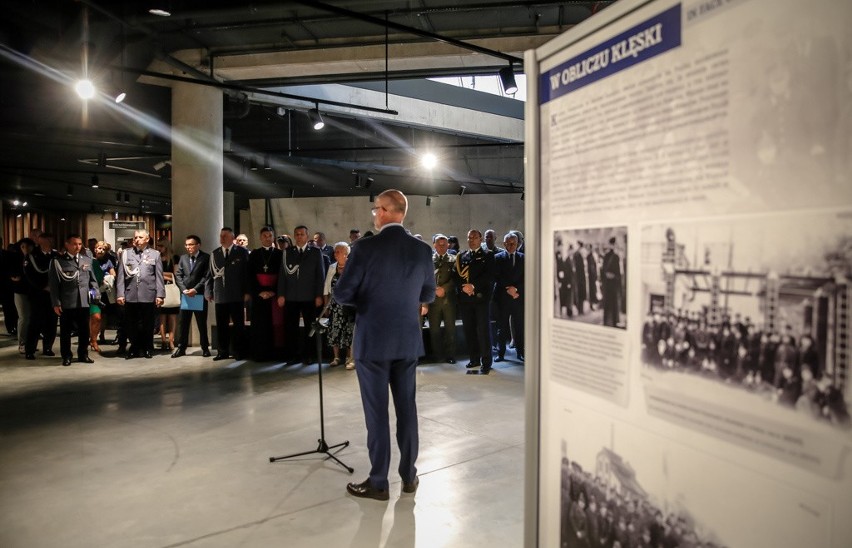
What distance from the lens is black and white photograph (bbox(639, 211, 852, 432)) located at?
1.00 meters

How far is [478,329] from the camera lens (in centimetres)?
692

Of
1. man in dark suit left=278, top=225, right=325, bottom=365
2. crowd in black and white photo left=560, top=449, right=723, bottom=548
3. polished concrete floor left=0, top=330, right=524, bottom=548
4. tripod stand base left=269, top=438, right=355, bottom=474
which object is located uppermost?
man in dark suit left=278, top=225, right=325, bottom=365

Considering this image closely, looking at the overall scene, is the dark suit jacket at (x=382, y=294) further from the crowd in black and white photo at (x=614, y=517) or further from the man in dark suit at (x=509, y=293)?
the man in dark suit at (x=509, y=293)

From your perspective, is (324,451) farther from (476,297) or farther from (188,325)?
(188,325)

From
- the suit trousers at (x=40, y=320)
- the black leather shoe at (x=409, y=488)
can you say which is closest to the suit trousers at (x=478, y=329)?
the black leather shoe at (x=409, y=488)

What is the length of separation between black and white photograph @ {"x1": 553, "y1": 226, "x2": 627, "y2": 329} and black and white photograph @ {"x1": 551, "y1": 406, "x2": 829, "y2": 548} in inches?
10.7

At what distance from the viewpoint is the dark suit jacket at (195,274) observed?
25.1 ft

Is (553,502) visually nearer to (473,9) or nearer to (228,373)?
(228,373)

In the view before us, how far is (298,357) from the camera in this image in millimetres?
7395

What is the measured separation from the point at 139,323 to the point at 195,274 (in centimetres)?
104

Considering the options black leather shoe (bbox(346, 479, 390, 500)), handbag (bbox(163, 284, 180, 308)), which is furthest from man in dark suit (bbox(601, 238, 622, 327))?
handbag (bbox(163, 284, 180, 308))

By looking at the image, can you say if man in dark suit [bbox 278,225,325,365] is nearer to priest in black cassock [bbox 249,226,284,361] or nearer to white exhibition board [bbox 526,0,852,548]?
priest in black cassock [bbox 249,226,284,361]

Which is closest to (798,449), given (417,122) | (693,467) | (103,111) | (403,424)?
(693,467)

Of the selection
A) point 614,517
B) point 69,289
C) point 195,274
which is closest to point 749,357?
point 614,517
